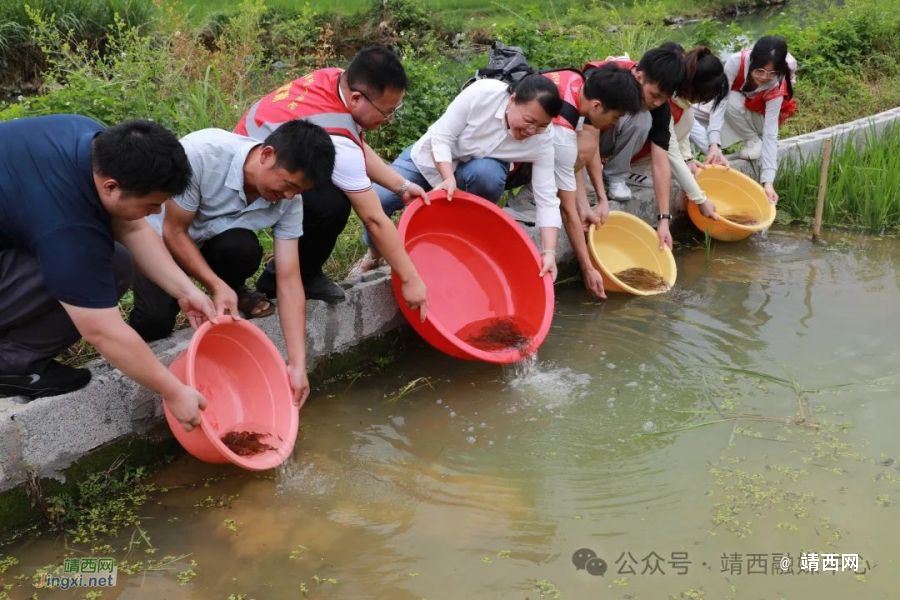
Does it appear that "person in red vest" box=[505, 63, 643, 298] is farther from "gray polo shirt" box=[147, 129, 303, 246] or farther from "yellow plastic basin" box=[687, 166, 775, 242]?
"gray polo shirt" box=[147, 129, 303, 246]

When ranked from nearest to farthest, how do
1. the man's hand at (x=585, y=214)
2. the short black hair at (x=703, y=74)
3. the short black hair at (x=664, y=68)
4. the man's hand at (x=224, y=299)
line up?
1. the man's hand at (x=224, y=299)
2. the short black hair at (x=664, y=68)
3. the man's hand at (x=585, y=214)
4. the short black hair at (x=703, y=74)

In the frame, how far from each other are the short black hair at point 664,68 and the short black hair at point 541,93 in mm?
815

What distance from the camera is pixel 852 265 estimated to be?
481 cm

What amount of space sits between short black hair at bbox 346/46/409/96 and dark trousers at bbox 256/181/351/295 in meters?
0.42

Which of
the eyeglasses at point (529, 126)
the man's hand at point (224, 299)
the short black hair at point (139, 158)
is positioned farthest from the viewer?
the eyeglasses at point (529, 126)

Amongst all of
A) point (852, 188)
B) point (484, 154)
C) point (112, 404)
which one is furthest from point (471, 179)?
point (852, 188)

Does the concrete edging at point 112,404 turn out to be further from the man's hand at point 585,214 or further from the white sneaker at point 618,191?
the white sneaker at point 618,191

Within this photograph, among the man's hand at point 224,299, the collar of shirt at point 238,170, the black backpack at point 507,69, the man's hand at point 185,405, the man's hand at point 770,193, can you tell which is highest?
the black backpack at point 507,69

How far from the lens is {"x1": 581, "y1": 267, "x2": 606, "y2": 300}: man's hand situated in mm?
4172

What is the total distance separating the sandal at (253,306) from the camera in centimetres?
319

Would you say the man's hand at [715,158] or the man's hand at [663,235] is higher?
the man's hand at [715,158]

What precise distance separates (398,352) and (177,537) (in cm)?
149

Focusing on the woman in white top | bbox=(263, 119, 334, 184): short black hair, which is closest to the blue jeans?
the woman in white top

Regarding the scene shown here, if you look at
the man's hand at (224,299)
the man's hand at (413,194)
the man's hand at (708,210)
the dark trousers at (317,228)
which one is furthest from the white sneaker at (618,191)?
the man's hand at (224,299)
